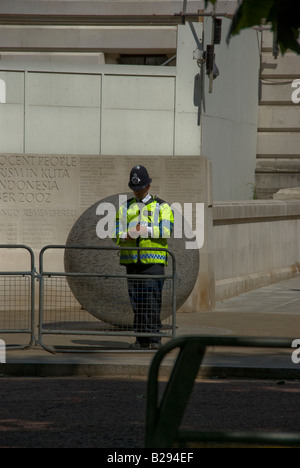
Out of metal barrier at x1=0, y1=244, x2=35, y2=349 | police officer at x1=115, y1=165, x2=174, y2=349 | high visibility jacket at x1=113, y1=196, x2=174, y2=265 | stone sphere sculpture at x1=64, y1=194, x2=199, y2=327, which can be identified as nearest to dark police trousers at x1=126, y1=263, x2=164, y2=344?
police officer at x1=115, y1=165, x2=174, y2=349

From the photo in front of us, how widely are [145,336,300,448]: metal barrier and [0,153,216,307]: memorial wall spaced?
11029 mm

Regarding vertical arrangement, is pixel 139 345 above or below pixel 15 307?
below

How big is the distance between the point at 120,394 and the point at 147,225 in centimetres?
258

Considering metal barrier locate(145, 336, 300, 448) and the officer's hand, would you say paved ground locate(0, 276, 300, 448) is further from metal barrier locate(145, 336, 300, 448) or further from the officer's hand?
metal barrier locate(145, 336, 300, 448)

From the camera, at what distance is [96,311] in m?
11.9

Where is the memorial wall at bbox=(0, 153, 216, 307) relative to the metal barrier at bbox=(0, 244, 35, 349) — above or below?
above

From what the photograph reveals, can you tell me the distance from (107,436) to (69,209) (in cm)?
880

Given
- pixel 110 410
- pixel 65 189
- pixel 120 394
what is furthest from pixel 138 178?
pixel 65 189

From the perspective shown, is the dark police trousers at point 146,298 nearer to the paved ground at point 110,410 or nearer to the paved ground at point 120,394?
the paved ground at point 120,394

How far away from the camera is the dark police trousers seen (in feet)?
36.7

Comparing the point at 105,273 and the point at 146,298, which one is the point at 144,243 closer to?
the point at 146,298

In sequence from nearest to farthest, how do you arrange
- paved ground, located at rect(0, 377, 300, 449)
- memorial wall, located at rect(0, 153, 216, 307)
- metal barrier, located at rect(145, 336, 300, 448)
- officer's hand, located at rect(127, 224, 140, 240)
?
metal barrier, located at rect(145, 336, 300, 448), paved ground, located at rect(0, 377, 300, 449), officer's hand, located at rect(127, 224, 140, 240), memorial wall, located at rect(0, 153, 216, 307)

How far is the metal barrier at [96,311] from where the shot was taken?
11.2 meters

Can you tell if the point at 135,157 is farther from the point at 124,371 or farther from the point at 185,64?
the point at 124,371
